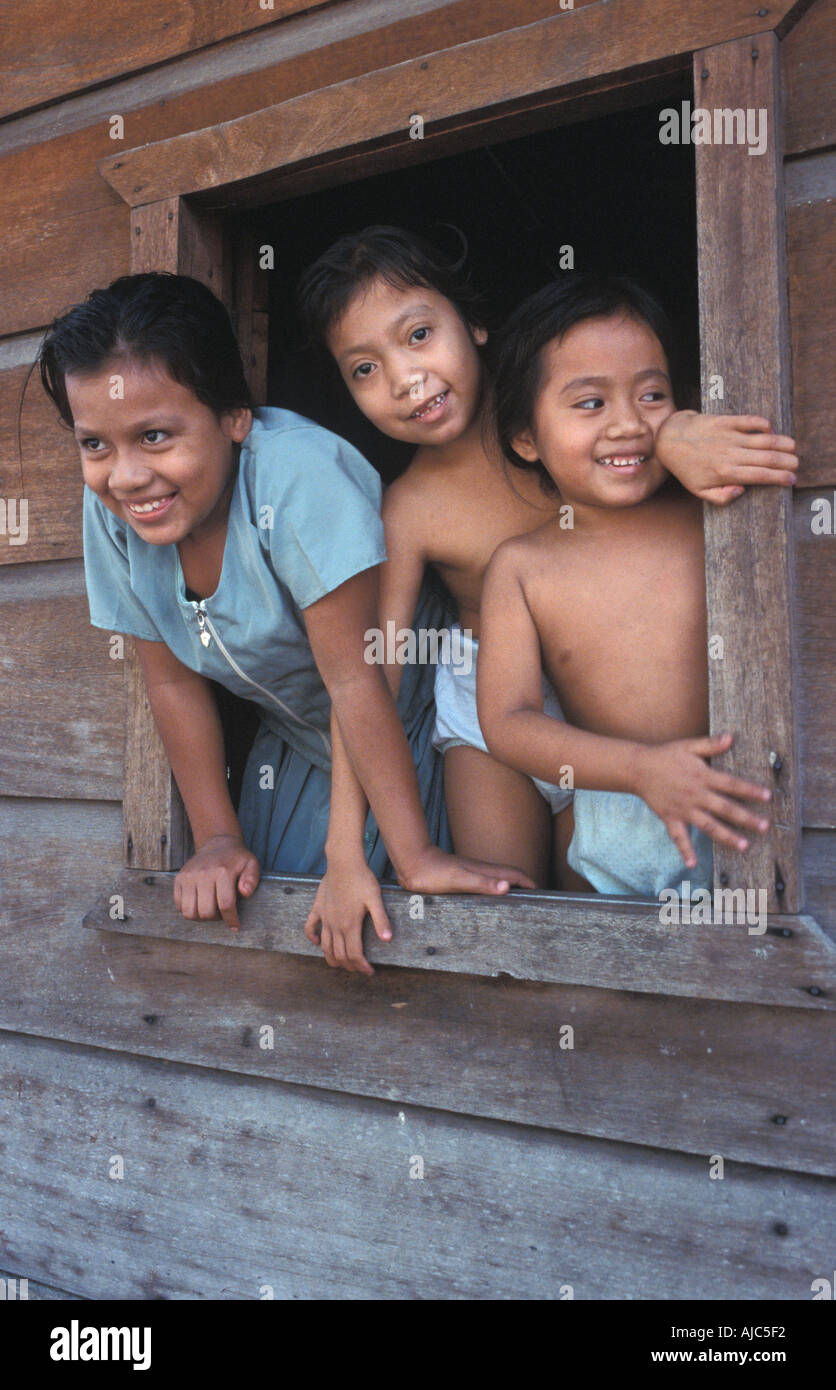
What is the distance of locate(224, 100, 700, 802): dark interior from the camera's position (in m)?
2.43

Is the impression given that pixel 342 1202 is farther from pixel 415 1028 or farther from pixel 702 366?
pixel 702 366

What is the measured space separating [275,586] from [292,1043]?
66 centimetres

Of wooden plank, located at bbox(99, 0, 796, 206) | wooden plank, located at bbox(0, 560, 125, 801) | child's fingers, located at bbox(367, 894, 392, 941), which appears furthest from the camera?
wooden plank, located at bbox(0, 560, 125, 801)

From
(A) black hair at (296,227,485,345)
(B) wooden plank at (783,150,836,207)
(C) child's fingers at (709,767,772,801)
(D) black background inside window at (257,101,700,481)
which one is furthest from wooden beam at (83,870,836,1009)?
(D) black background inside window at (257,101,700,481)

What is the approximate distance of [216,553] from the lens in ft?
5.62

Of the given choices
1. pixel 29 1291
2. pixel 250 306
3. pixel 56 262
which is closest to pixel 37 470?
pixel 56 262

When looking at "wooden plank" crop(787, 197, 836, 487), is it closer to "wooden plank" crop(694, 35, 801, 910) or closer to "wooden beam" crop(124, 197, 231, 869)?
"wooden plank" crop(694, 35, 801, 910)

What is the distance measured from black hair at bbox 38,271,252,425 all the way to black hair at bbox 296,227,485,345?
0.20m

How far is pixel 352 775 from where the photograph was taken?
5.28 feet

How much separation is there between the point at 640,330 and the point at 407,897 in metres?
0.84

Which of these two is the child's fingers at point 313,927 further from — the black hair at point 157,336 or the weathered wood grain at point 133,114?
the weathered wood grain at point 133,114

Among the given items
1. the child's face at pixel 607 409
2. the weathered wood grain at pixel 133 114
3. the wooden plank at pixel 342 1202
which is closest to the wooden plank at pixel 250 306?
the weathered wood grain at pixel 133 114

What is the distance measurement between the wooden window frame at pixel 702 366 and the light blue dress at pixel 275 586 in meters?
0.36

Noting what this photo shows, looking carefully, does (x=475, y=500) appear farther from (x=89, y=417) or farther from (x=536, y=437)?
(x=89, y=417)
